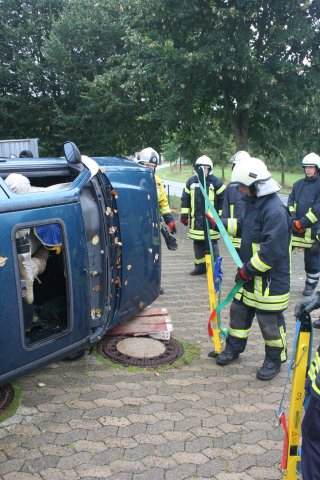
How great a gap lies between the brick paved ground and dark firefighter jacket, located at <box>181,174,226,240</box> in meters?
2.93

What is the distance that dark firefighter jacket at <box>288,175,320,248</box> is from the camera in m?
6.18

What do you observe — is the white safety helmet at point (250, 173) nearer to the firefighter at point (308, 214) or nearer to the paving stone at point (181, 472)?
the paving stone at point (181, 472)

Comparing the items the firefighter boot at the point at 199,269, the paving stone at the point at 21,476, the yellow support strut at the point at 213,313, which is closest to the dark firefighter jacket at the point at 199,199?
the firefighter boot at the point at 199,269

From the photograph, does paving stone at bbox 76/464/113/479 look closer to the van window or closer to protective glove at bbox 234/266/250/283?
the van window

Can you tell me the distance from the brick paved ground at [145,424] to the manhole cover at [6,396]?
105 mm

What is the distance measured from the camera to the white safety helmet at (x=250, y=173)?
3.66m

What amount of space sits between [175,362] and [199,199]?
11.3 ft

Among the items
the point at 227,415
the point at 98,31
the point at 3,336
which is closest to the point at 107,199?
the point at 3,336

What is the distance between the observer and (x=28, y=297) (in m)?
3.18

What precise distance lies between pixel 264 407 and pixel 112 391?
4.09 feet

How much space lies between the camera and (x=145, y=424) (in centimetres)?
323

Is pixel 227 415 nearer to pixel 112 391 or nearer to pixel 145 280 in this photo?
pixel 112 391

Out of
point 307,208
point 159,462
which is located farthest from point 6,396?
point 307,208

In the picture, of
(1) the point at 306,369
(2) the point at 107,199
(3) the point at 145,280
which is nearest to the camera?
(1) the point at 306,369
